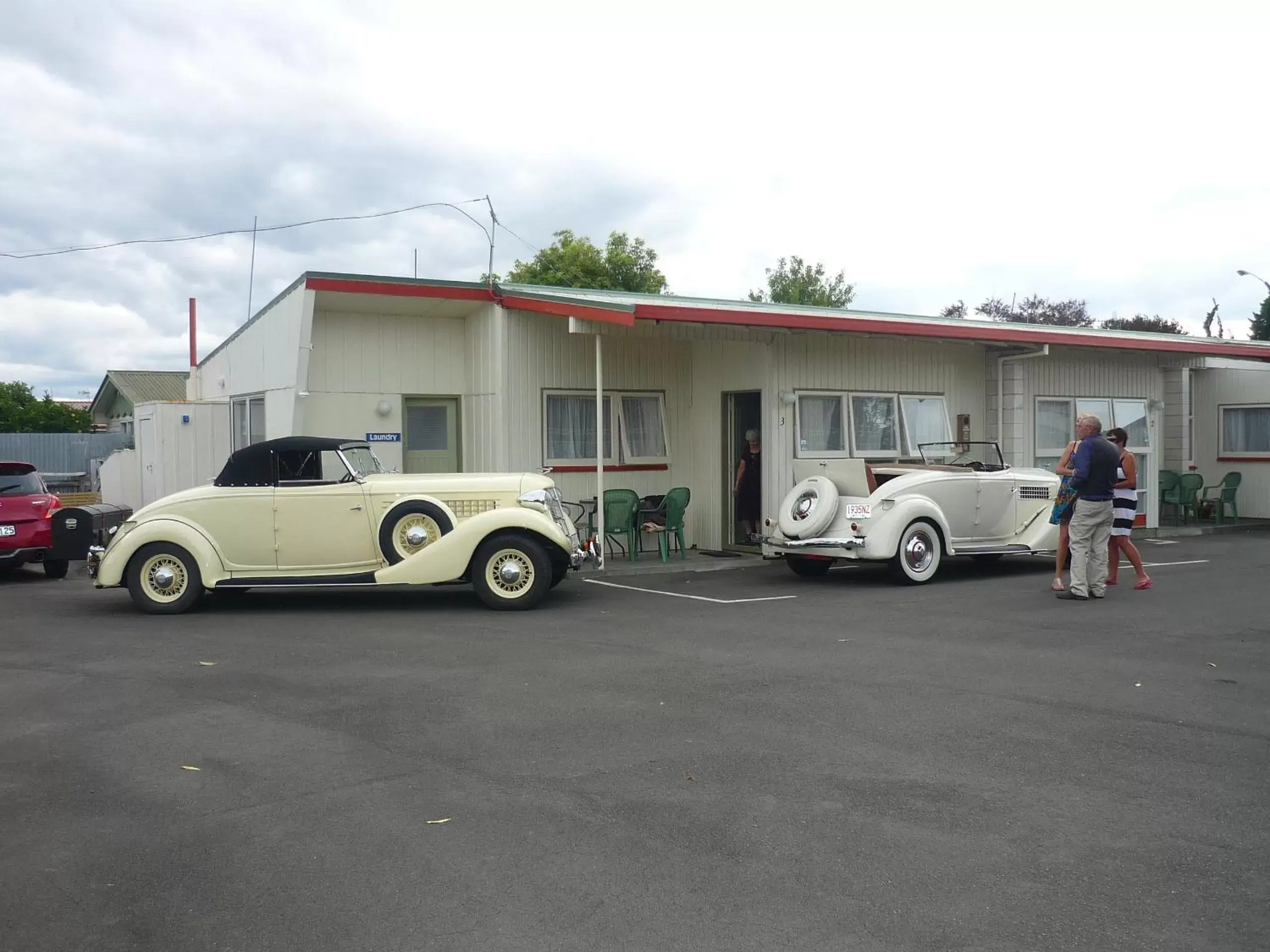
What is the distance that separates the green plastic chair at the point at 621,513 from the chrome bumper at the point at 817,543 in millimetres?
2465

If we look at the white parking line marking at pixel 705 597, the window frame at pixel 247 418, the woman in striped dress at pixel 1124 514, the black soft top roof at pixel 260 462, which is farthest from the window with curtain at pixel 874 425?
the window frame at pixel 247 418

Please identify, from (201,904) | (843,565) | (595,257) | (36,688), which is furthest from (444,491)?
(595,257)

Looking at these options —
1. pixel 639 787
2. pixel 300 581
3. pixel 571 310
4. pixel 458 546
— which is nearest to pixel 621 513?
pixel 571 310

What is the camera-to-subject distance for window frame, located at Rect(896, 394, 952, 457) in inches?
634

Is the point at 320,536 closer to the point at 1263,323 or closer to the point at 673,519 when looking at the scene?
the point at 673,519

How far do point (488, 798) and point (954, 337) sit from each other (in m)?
12.1

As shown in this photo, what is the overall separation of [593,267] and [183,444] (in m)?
21.3

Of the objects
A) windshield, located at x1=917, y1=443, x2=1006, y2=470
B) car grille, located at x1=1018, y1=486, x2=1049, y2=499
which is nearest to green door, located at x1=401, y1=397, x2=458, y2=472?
windshield, located at x1=917, y1=443, x2=1006, y2=470

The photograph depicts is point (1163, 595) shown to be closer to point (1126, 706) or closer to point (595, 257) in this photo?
point (1126, 706)

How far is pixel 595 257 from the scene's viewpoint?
36406mm

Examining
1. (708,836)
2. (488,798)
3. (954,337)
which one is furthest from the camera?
(954,337)

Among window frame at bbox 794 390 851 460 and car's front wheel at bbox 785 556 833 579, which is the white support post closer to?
car's front wheel at bbox 785 556 833 579

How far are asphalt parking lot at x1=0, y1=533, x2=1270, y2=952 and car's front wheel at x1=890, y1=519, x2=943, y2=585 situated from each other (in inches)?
99.9

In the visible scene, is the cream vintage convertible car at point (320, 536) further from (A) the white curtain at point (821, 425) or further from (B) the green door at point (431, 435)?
(A) the white curtain at point (821, 425)
